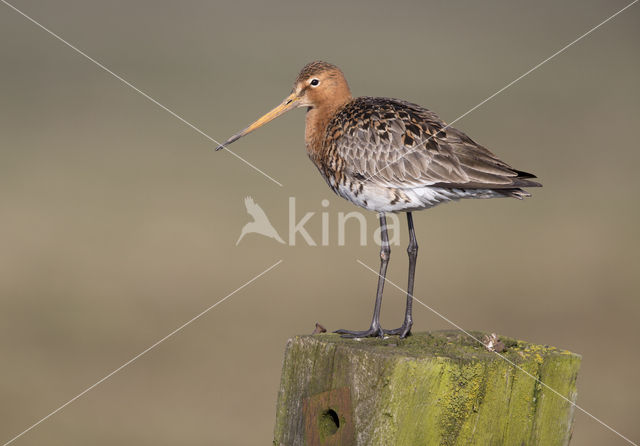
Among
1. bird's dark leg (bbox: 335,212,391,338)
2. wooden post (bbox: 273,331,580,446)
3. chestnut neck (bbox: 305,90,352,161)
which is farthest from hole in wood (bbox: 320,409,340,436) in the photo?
chestnut neck (bbox: 305,90,352,161)

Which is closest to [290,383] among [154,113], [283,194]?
[283,194]

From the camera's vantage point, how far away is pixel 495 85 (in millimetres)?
27781

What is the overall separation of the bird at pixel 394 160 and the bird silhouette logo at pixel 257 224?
8.81m

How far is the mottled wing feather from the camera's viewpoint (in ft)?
20.4

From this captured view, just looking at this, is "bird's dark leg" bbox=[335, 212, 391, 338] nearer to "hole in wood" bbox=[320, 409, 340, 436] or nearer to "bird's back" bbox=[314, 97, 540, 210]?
"bird's back" bbox=[314, 97, 540, 210]

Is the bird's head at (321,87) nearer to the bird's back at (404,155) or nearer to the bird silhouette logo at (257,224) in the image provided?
the bird's back at (404,155)

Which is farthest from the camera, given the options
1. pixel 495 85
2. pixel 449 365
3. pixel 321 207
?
pixel 495 85

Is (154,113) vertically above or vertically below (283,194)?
above

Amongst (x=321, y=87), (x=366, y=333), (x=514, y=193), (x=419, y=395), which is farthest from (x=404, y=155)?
(x=419, y=395)

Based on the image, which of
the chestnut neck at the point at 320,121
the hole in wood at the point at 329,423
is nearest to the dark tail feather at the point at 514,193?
the chestnut neck at the point at 320,121

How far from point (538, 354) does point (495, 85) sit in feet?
78.7

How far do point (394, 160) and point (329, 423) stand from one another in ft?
8.43

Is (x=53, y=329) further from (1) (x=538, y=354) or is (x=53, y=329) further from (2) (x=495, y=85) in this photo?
(2) (x=495, y=85)

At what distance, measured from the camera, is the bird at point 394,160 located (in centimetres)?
619
